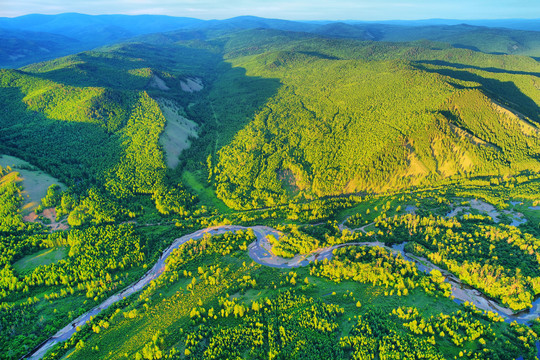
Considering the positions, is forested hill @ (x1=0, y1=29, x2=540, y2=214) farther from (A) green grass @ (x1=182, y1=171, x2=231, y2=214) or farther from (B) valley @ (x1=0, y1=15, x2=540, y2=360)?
(A) green grass @ (x1=182, y1=171, x2=231, y2=214)

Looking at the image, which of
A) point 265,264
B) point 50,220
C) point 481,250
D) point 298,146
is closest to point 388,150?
point 298,146

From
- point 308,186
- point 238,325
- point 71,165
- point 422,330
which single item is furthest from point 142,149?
point 422,330

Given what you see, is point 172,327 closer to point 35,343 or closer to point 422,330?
point 35,343

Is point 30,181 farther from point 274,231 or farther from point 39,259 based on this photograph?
point 274,231

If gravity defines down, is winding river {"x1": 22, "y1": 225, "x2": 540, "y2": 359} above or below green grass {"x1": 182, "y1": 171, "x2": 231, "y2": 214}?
below

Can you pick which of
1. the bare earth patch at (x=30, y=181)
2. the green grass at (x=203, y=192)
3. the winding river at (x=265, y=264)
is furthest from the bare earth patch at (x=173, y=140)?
the winding river at (x=265, y=264)

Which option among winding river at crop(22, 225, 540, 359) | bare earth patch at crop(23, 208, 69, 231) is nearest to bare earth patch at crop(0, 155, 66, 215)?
bare earth patch at crop(23, 208, 69, 231)

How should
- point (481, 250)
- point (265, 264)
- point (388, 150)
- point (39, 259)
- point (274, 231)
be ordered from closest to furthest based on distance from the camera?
point (481, 250), point (39, 259), point (265, 264), point (274, 231), point (388, 150)
